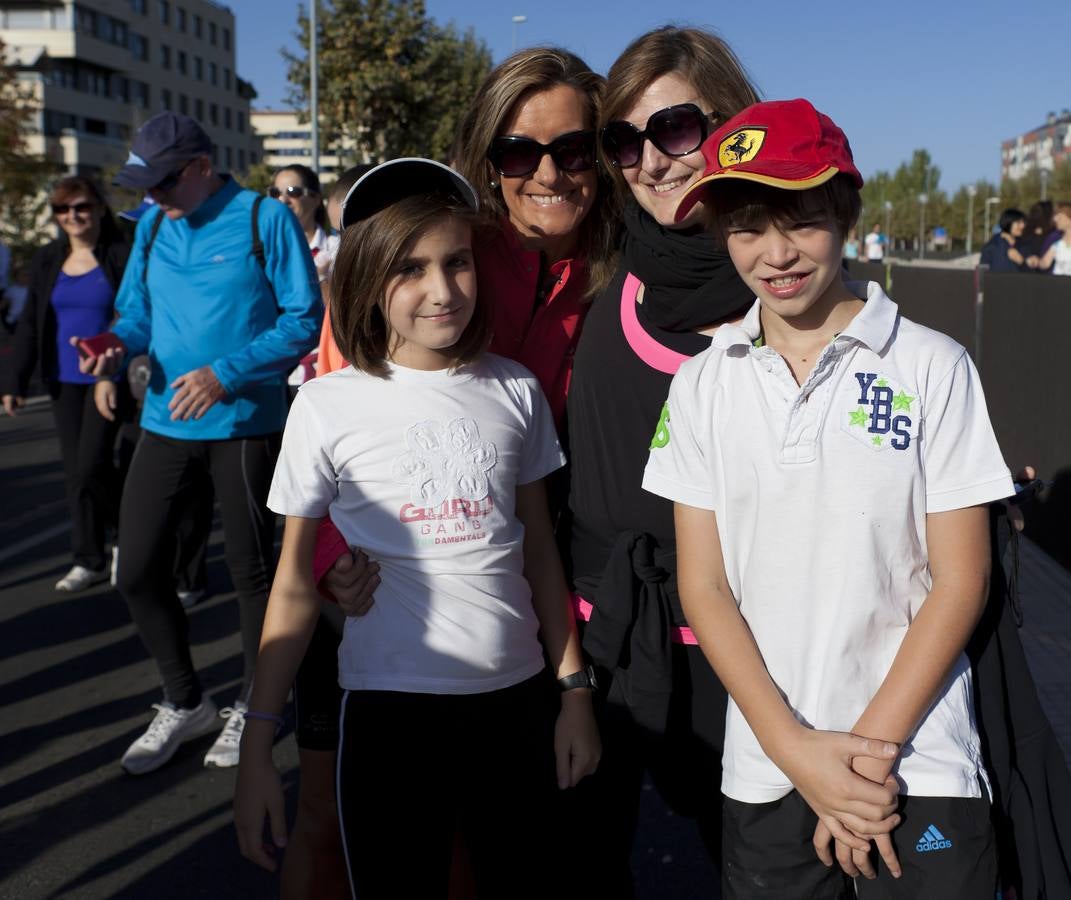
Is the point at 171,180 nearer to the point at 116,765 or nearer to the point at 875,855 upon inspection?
the point at 116,765

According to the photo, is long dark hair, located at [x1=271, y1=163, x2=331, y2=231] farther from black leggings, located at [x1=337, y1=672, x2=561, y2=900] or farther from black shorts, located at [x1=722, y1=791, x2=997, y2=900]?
black shorts, located at [x1=722, y1=791, x2=997, y2=900]

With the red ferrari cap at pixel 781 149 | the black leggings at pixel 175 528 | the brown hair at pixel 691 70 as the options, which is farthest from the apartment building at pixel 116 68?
the red ferrari cap at pixel 781 149

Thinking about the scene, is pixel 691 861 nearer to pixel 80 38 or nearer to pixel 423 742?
pixel 423 742

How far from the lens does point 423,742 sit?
2193 mm

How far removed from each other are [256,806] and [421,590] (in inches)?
20.5

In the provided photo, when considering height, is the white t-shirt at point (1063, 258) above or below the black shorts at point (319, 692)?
above

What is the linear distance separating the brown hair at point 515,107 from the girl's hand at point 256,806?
3.98 feet

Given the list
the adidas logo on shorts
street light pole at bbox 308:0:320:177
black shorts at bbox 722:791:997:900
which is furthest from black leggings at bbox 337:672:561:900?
street light pole at bbox 308:0:320:177

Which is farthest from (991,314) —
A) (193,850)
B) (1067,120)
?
(1067,120)

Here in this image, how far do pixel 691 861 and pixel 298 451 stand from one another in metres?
2.09

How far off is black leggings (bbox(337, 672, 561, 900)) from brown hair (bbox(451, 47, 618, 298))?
964 mm

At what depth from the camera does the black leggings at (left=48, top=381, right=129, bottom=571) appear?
6270 mm

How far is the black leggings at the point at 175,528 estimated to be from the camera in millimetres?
4074

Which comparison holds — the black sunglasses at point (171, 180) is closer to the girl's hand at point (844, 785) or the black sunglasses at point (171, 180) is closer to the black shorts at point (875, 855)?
the black shorts at point (875, 855)
